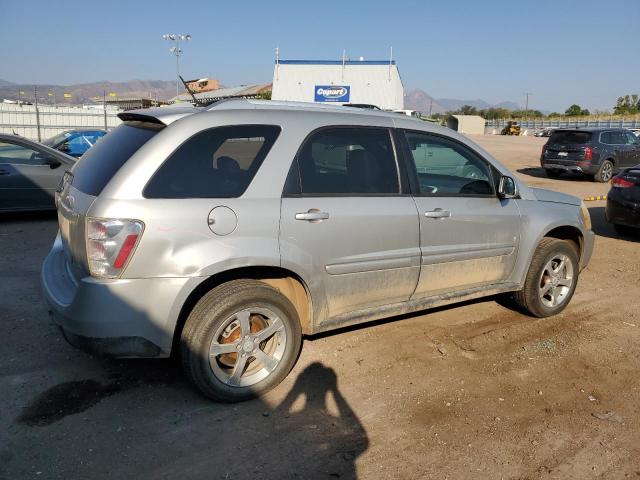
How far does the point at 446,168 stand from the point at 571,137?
48.6 feet

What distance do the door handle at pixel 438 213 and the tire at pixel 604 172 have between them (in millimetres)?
14773

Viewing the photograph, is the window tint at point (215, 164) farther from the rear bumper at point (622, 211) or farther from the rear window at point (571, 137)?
the rear window at point (571, 137)

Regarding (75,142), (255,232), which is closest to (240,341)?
(255,232)

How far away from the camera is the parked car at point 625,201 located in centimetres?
785

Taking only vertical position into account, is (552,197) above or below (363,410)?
above

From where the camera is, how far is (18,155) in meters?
8.84

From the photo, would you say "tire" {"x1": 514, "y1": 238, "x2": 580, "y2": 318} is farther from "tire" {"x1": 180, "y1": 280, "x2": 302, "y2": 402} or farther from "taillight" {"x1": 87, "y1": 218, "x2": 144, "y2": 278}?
"taillight" {"x1": 87, "y1": 218, "x2": 144, "y2": 278}

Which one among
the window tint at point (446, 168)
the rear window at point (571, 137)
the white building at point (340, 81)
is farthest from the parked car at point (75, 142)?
the white building at point (340, 81)

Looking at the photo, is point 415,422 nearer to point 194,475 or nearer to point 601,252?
point 194,475

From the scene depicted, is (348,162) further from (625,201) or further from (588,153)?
(588,153)

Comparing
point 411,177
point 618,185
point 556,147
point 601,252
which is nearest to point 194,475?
point 411,177

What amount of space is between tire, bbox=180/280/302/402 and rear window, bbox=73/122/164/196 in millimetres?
915

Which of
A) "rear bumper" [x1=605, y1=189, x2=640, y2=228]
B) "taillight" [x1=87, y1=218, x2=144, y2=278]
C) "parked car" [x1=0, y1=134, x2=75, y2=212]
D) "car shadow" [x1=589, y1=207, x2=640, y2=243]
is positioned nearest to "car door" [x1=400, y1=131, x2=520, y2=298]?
"taillight" [x1=87, y1=218, x2=144, y2=278]

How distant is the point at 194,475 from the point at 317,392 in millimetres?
1050
